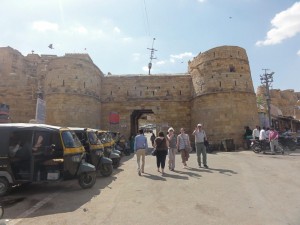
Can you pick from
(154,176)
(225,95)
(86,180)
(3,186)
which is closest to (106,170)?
(154,176)

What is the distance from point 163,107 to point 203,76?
4834 mm

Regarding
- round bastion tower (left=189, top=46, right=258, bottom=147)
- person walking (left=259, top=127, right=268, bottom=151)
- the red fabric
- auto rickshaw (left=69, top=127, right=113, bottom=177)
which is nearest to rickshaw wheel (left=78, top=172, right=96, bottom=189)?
auto rickshaw (left=69, top=127, right=113, bottom=177)

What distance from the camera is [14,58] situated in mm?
37406

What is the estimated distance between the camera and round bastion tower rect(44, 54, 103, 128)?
22375 mm

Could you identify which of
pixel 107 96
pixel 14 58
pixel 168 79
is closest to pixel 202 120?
pixel 168 79

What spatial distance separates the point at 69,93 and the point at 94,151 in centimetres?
1425

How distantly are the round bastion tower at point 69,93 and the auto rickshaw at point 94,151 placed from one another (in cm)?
1315

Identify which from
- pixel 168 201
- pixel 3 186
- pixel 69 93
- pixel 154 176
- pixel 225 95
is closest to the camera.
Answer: pixel 168 201

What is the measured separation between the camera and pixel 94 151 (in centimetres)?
952

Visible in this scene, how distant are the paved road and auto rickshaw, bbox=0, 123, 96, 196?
47cm

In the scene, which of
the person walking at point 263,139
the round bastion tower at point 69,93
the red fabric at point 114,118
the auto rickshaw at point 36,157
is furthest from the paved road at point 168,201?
the red fabric at point 114,118

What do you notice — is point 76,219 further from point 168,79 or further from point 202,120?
point 168,79

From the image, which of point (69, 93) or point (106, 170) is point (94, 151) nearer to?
point (106, 170)

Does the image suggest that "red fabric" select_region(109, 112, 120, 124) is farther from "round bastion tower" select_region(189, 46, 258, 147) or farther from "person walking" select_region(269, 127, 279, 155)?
"person walking" select_region(269, 127, 279, 155)
